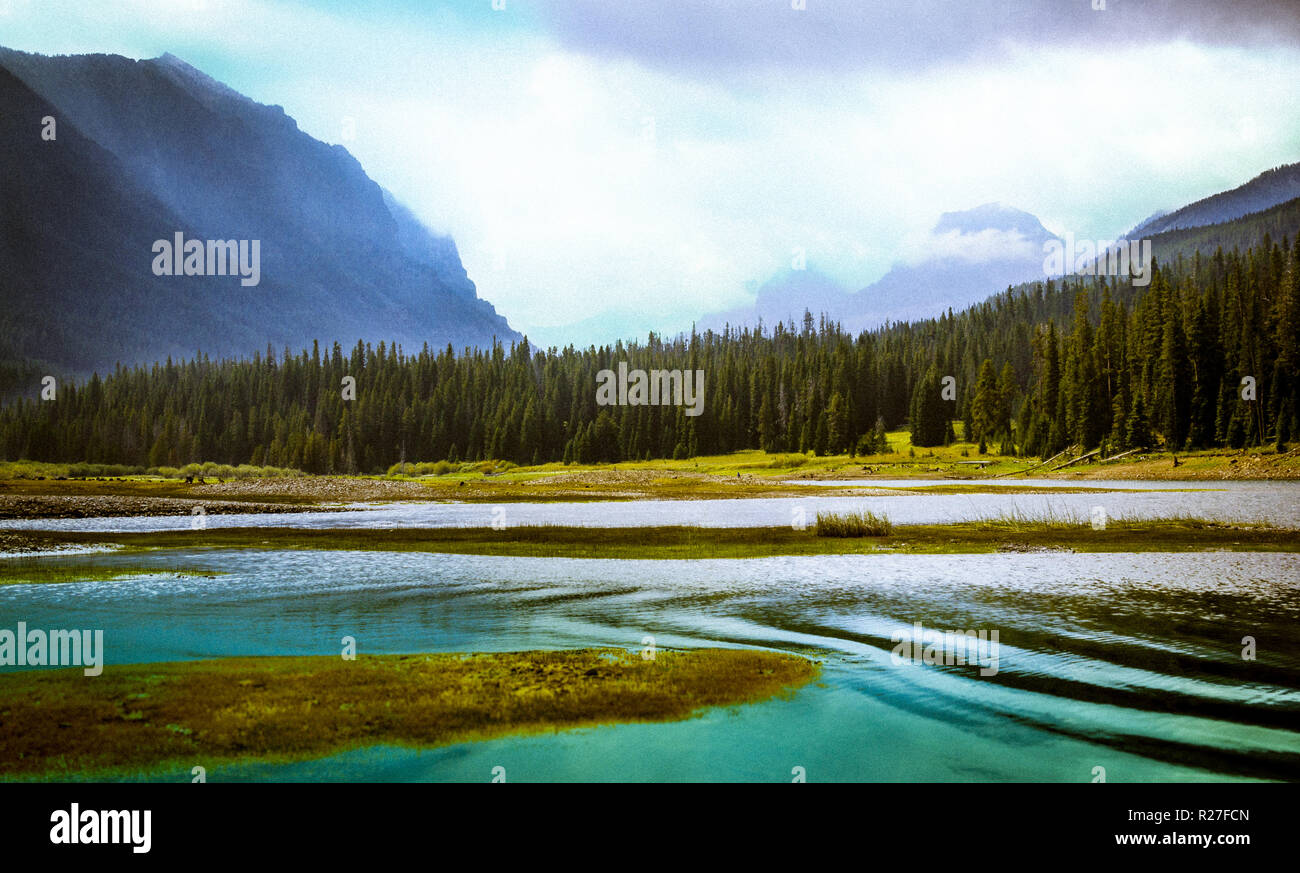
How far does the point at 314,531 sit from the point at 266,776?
36.1 m

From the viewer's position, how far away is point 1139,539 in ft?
111

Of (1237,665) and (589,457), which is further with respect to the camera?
(589,457)

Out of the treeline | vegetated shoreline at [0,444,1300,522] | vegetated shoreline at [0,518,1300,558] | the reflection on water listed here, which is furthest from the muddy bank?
the treeline

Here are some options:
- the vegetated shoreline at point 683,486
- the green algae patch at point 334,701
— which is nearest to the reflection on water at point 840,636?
the green algae patch at point 334,701

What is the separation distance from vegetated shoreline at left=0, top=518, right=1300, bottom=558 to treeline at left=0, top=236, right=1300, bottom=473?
69819 mm

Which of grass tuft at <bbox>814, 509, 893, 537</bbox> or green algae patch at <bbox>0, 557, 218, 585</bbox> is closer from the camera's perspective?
green algae patch at <bbox>0, 557, 218, 585</bbox>

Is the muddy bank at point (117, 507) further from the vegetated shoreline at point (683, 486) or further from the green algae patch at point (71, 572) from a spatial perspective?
the green algae patch at point (71, 572)

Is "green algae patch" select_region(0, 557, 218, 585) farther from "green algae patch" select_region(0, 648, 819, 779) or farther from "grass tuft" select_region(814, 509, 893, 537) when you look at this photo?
"grass tuft" select_region(814, 509, 893, 537)

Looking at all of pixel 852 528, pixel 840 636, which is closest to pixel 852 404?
pixel 852 528

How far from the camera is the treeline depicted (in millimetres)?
101000

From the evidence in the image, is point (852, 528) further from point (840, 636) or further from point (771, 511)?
point (840, 636)

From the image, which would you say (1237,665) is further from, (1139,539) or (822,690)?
(1139,539)

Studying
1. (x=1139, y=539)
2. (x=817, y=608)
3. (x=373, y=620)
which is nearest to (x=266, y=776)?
(x=373, y=620)
